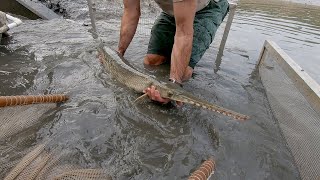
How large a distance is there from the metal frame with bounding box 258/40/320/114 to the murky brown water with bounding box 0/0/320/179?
614mm

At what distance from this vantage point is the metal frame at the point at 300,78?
10.00 feet

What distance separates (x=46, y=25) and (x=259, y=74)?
4809mm

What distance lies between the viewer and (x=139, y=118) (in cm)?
381

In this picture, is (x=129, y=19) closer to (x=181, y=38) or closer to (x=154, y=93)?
(x=181, y=38)

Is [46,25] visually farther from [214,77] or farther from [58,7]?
[214,77]

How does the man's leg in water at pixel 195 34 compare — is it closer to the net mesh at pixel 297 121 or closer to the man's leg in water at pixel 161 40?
the man's leg in water at pixel 161 40

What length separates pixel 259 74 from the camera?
561 centimetres

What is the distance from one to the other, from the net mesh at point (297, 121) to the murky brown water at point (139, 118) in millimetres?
110

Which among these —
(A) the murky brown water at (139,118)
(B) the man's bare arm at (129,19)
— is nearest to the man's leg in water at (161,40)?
Result: (A) the murky brown water at (139,118)

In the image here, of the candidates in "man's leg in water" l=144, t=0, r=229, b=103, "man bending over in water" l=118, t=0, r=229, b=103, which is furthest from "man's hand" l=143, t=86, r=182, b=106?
"man's leg in water" l=144, t=0, r=229, b=103

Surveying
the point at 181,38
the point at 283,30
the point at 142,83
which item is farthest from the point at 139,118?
the point at 283,30

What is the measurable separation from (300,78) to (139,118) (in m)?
1.83

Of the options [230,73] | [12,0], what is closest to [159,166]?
[230,73]

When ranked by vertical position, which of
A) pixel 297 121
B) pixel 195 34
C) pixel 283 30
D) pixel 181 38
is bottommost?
pixel 283 30
